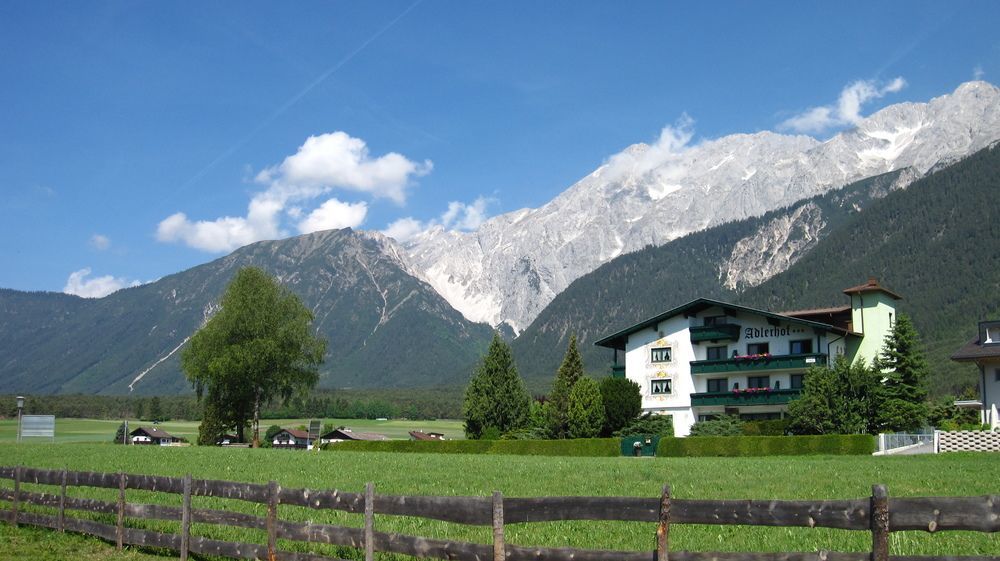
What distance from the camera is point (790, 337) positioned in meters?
71.7

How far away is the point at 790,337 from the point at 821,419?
15435 millimetres

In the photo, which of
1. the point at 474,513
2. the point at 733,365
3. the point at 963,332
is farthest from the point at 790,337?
the point at 963,332

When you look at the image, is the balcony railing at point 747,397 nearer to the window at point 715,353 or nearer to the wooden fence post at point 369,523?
the window at point 715,353

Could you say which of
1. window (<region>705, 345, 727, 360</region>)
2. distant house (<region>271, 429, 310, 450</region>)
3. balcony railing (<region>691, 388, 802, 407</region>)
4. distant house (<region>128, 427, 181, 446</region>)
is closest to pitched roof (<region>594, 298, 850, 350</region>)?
window (<region>705, 345, 727, 360</region>)

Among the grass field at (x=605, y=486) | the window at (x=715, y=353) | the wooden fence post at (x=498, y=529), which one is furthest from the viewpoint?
Answer: the window at (x=715, y=353)

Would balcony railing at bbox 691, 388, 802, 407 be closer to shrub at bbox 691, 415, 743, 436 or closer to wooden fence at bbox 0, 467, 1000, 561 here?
shrub at bbox 691, 415, 743, 436

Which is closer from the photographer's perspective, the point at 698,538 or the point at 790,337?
the point at 698,538

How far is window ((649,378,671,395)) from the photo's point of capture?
76812 mm

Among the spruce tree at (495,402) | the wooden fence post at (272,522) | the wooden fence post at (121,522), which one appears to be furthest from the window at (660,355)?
the wooden fence post at (272,522)

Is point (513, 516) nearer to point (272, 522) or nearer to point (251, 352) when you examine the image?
point (272, 522)

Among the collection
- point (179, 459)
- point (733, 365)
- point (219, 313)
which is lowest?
point (179, 459)

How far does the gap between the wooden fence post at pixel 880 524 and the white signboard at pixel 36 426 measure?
273 ft

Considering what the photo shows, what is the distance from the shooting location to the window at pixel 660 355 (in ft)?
254

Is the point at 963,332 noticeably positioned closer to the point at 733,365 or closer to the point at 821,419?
the point at 733,365
